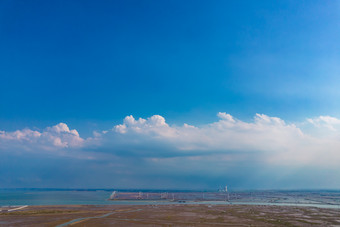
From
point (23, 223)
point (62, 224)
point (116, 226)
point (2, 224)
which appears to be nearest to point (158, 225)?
point (116, 226)

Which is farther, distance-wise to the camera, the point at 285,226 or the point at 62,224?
the point at 62,224

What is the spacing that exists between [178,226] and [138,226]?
35.9 feet

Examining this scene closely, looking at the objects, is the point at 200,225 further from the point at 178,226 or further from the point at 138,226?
the point at 138,226

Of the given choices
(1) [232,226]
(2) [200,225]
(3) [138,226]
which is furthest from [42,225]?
(1) [232,226]

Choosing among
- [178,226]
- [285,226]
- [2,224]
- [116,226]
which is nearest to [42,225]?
[2,224]

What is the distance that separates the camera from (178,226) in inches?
2424

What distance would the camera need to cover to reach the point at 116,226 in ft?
207

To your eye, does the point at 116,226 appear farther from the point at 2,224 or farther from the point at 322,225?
the point at 322,225

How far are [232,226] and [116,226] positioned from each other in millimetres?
31763

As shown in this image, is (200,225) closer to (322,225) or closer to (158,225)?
(158,225)

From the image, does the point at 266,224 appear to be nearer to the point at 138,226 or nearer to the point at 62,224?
the point at 138,226

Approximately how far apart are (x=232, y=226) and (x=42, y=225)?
172ft

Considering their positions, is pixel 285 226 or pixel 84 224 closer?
pixel 285 226

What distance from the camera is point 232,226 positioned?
6247 cm
